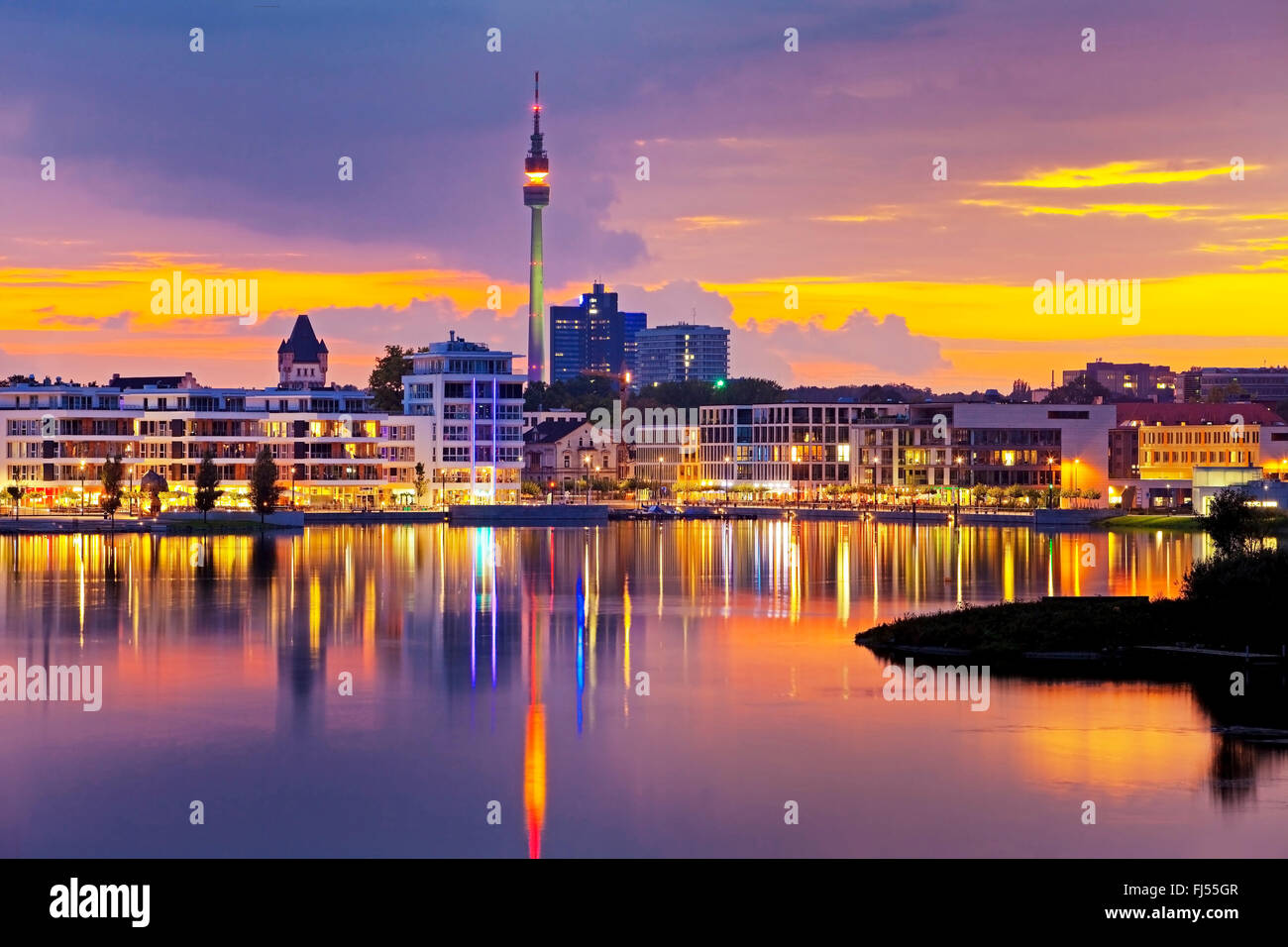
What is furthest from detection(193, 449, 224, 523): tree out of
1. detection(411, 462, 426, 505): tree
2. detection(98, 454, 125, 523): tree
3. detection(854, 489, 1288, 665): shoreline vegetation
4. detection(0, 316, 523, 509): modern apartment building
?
detection(854, 489, 1288, 665): shoreline vegetation

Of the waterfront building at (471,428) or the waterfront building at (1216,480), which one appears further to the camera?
the waterfront building at (471,428)

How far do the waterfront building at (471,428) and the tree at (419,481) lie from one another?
1.07 m

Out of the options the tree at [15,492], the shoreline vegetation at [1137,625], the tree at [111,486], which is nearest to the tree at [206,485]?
the tree at [111,486]

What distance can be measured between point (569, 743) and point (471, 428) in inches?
5626

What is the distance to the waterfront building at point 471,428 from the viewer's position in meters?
184

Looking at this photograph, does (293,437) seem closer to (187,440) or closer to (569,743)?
(187,440)

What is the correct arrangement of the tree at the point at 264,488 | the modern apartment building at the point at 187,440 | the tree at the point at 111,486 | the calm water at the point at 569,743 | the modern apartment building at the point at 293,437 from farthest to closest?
the modern apartment building at the point at 293,437
the modern apartment building at the point at 187,440
the tree at the point at 264,488
the tree at the point at 111,486
the calm water at the point at 569,743

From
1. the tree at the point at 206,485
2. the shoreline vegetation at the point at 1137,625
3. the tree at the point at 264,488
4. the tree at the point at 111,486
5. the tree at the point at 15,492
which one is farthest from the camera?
the tree at the point at 15,492

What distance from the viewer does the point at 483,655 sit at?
58719 millimetres

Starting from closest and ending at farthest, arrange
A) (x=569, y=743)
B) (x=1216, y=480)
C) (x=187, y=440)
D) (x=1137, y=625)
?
(x=569, y=743) → (x=1137, y=625) → (x=1216, y=480) → (x=187, y=440)

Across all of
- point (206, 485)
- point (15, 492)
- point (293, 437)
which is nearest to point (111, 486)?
point (206, 485)

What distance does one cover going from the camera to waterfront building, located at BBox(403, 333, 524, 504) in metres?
184

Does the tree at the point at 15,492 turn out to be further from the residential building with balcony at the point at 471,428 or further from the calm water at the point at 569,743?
the calm water at the point at 569,743

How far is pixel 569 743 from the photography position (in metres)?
42.7
